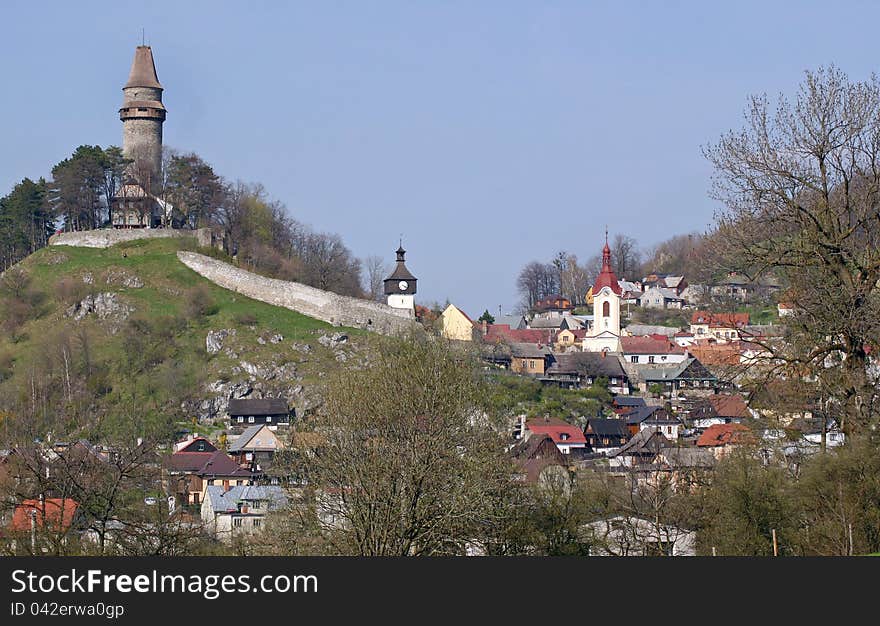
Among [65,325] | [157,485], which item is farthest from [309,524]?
[65,325]

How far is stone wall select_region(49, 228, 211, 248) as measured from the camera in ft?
240

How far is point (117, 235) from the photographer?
7338cm

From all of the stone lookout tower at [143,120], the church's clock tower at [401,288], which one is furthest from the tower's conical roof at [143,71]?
the church's clock tower at [401,288]

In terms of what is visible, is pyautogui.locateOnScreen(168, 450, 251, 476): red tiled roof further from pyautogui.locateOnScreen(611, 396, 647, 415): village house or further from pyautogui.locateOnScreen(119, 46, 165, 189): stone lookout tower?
pyautogui.locateOnScreen(119, 46, 165, 189): stone lookout tower

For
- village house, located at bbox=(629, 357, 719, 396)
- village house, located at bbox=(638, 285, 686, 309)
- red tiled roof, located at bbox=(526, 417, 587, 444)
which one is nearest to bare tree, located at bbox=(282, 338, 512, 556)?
red tiled roof, located at bbox=(526, 417, 587, 444)

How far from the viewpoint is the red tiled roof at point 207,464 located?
50.0 m

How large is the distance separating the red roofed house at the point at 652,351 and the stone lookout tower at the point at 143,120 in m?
26.0

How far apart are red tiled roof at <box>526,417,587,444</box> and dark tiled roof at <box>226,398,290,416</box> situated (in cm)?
987

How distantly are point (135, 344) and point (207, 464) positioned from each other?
47.0 feet

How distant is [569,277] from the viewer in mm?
113438

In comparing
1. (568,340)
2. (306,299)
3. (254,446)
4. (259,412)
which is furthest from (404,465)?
(568,340)

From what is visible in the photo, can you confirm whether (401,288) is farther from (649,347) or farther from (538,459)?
(538,459)

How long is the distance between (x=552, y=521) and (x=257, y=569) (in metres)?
15.2

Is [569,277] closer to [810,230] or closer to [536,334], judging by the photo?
[536,334]
